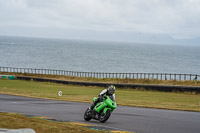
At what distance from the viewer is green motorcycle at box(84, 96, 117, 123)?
1312cm

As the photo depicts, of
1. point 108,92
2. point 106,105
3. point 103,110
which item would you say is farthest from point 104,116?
point 108,92

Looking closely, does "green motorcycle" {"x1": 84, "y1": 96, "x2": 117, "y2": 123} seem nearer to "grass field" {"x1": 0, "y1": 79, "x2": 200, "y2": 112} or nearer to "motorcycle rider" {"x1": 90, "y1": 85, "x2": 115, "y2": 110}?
"motorcycle rider" {"x1": 90, "y1": 85, "x2": 115, "y2": 110}

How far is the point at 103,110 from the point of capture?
13648 mm

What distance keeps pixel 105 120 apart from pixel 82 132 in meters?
3.02

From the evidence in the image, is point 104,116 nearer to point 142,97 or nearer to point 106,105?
point 106,105

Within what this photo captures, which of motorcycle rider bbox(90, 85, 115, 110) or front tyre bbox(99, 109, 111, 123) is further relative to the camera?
front tyre bbox(99, 109, 111, 123)

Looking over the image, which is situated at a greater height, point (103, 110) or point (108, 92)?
point (108, 92)

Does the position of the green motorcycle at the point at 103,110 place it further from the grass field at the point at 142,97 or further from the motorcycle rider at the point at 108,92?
the grass field at the point at 142,97

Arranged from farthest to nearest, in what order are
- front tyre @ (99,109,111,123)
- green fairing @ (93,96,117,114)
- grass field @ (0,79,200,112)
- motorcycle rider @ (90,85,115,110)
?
1. grass field @ (0,79,200,112)
2. front tyre @ (99,109,111,123)
3. motorcycle rider @ (90,85,115,110)
4. green fairing @ (93,96,117,114)

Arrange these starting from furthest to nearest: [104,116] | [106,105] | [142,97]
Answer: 1. [142,97]
2. [104,116]
3. [106,105]

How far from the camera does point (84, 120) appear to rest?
48.2ft

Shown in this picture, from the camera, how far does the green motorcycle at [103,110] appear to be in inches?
517

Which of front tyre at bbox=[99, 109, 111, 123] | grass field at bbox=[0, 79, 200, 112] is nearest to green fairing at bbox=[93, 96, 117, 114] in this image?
front tyre at bbox=[99, 109, 111, 123]

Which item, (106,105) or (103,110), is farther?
(103,110)
